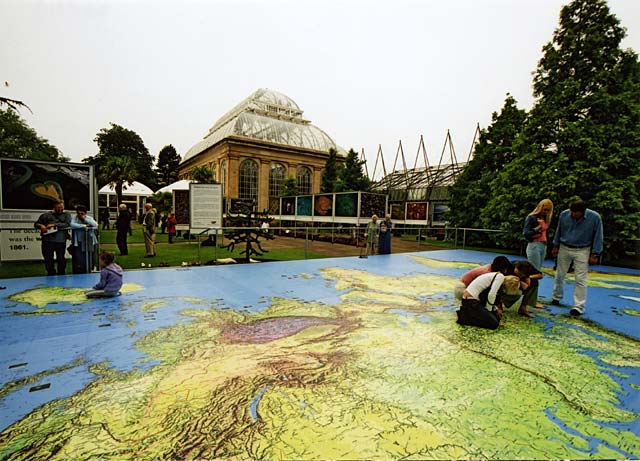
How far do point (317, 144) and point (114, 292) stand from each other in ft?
146

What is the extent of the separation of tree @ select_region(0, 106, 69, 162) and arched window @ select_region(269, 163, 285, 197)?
905 inches

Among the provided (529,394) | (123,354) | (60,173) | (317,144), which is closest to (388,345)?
(529,394)

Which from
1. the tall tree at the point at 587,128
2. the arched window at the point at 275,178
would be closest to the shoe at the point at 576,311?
the tall tree at the point at 587,128

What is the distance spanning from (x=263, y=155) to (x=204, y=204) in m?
30.1

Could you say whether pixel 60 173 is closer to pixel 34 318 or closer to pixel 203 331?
pixel 34 318

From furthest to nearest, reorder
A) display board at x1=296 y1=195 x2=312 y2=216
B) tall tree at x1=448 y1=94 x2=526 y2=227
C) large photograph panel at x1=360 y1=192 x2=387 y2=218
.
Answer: display board at x1=296 y1=195 x2=312 y2=216
large photograph panel at x1=360 y1=192 x2=387 y2=218
tall tree at x1=448 y1=94 x2=526 y2=227

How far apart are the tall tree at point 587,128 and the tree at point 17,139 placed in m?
33.9

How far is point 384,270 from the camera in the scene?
8.59m

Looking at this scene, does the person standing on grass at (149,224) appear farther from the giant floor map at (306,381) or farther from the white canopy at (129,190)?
the white canopy at (129,190)

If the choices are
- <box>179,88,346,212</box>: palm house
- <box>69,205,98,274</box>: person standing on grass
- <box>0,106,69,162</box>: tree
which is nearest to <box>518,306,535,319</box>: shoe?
<box>69,205,98,274</box>: person standing on grass

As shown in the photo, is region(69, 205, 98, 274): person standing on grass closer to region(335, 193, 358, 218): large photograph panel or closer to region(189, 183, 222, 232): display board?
region(189, 183, 222, 232): display board

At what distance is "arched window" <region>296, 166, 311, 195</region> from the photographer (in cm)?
4481

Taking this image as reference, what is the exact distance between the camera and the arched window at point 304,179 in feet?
147

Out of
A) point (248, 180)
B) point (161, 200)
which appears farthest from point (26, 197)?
point (248, 180)
